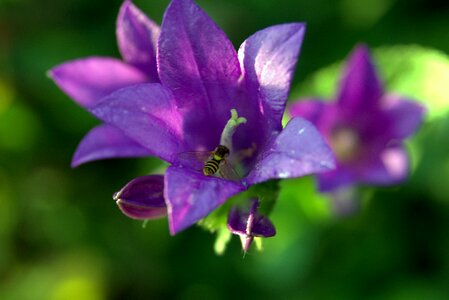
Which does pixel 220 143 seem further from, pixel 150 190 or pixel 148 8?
pixel 148 8

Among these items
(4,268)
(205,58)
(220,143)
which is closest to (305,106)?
(220,143)

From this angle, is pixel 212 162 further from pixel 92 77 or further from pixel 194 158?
pixel 92 77

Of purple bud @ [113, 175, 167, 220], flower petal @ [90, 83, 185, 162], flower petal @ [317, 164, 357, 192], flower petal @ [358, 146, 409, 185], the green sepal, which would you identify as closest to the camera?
flower petal @ [90, 83, 185, 162]

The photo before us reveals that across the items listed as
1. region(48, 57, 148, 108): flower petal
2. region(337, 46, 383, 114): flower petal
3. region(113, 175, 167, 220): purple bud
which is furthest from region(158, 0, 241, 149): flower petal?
region(337, 46, 383, 114): flower petal

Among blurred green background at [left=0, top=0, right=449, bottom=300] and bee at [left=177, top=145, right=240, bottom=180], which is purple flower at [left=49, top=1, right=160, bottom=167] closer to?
bee at [left=177, top=145, right=240, bottom=180]

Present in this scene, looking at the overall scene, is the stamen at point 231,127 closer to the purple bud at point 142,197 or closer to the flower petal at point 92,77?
the purple bud at point 142,197
